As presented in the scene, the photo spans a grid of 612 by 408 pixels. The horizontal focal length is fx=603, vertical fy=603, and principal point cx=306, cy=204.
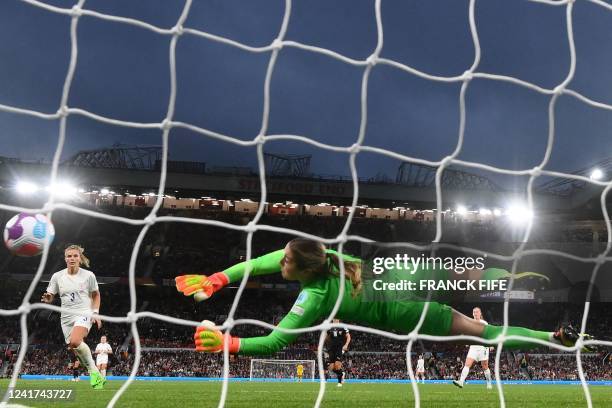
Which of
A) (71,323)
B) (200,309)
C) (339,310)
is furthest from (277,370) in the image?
(339,310)

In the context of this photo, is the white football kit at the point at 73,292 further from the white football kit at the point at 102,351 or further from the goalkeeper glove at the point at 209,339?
the white football kit at the point at 102,351

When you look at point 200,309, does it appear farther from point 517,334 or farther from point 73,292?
point 517,334

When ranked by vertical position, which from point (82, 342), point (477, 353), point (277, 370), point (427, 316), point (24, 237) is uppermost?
point (24, 237)

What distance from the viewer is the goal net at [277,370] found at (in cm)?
1891

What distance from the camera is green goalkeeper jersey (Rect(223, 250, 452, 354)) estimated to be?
2.95 m

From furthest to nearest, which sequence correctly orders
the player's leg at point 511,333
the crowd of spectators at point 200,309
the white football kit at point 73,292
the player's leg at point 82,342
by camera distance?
1. the crowd of spectators at point 200,309
2. the white football kit at point 73,292
3. the player's leg at point 82,342
4. the player's leg at point 511,333

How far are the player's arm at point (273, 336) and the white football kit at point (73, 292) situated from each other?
122 inches

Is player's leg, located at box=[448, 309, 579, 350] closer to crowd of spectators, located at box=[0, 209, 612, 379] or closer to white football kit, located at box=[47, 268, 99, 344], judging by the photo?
white football kit, located at box=[47, 268, 99, 344]

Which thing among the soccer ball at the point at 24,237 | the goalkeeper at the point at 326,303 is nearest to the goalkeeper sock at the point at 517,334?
the goalkeeper at the point at 326,303

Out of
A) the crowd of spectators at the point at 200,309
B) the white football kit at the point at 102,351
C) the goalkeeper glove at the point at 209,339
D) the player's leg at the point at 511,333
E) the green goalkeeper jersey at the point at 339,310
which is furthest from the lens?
the crowd of spectators at the point at 200,309

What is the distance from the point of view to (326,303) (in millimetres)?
3094

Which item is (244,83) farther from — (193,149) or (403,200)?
(403,200)

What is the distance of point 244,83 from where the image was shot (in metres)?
62.9

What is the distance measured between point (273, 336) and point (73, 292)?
3.26 m
